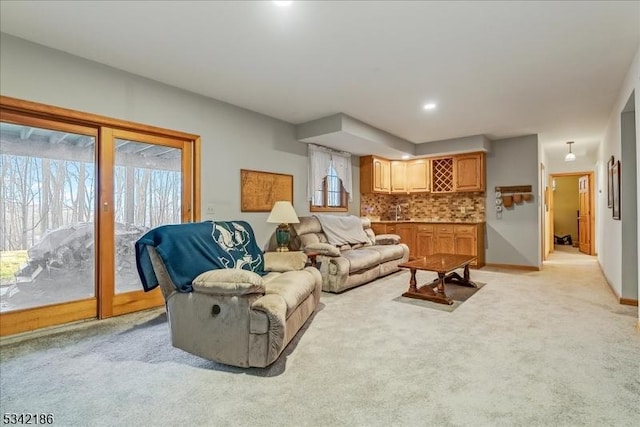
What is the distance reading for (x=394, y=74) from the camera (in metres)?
3.19

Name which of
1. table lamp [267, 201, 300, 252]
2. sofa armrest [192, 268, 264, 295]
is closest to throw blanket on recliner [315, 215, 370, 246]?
table lamp [267, 201, 300, 252]

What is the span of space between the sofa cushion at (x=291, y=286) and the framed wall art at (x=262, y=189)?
152cm

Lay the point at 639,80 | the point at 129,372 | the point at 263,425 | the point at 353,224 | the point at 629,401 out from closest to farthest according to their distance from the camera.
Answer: the point at 263,425, the point at 629,401, the point at 129,372, the point at 639,80, the point at 353,224

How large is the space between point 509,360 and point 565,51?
2.66m

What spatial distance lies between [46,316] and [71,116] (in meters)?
1.81

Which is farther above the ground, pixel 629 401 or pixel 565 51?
pixel 565 51

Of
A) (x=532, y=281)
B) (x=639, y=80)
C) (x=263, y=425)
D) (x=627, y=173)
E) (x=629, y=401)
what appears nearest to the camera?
(x=263, y=425)

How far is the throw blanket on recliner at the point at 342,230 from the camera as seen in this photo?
493cm

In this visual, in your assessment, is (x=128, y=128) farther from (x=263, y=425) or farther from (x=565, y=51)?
(x=565, y=51)

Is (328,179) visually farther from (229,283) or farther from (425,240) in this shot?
(229,283)

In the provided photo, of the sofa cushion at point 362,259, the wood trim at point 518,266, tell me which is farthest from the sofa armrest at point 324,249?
the wood trim at point 518,266

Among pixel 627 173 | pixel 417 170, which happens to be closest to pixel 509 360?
pixel 627 173

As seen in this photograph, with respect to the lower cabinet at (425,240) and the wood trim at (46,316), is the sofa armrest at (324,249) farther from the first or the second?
the lower cabinet at (425,240)

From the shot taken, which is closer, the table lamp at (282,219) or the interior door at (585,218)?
the table lamp at (282,219)
